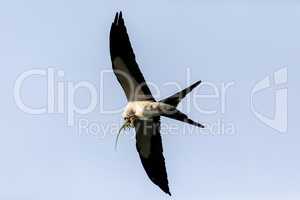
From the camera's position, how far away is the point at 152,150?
24.8 metres

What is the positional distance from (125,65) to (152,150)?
310cm

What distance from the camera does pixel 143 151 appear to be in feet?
82.4

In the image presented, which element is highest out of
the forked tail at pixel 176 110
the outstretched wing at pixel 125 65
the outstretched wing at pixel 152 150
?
the outstretched wing at pixel 125 65

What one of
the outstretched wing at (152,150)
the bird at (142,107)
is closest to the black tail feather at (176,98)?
the bird at (142,107)

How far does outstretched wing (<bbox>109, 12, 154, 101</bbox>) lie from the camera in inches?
909

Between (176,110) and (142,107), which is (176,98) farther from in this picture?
(142,107)

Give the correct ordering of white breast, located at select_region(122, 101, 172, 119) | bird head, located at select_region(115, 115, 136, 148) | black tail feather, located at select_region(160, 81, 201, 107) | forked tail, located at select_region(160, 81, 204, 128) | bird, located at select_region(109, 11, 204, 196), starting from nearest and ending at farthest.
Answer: black tail feather, located at select_region(160, 81, 201, 107)
forked tail, located at select_region(160, 81, 204, 128)
bird, located at select_region(109, 11, 204, 196)
white breast, located at select_region(122, 101, 172, 119)
bird head, located at select_region(115, 115, 136, 148)

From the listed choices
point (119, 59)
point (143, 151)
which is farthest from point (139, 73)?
point (143, 151)

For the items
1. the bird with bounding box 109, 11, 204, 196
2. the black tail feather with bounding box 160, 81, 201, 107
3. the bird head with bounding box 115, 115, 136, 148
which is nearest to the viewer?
the black tail feather with bounding box 160, 81, 201, 107

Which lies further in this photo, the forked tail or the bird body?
the bird body

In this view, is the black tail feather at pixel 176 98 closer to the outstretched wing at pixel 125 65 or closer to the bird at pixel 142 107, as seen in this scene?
the bird at pixel 142 107

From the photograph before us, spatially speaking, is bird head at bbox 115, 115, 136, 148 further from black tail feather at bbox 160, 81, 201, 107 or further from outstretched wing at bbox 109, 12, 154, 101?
black tail feather at bbox 160, 81, 201, 107

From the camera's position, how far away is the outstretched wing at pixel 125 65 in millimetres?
23094

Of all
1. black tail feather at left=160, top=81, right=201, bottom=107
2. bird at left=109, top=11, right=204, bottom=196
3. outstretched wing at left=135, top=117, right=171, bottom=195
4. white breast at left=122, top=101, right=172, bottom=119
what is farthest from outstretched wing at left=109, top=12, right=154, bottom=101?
black tail feather at left=160, top=81, right=201, bottom=107
